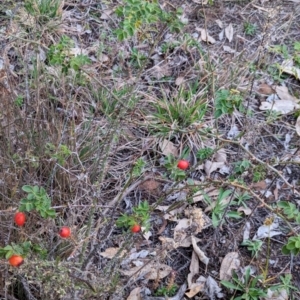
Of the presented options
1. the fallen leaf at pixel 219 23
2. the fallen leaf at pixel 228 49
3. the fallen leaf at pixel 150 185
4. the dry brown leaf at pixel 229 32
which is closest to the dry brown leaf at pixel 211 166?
the fallen leaf at pixel 150 185

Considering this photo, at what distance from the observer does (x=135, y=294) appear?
7.46 feet

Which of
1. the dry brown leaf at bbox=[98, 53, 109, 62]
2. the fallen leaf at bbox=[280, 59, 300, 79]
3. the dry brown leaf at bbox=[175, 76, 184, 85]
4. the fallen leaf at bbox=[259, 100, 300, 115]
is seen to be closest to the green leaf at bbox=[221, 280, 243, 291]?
the fallen leaf at bbox=[259, 100, 300, 115]

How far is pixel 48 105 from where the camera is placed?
8.77 ft

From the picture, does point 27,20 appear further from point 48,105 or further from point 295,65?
point 295,65

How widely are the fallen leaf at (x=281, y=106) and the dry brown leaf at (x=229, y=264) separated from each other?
1004 mm

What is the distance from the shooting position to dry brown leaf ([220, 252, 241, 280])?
2.36m

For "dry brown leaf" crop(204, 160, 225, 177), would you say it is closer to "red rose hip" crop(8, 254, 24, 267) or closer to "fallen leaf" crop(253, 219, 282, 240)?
"fallen leaf" crop(253, 219, 282, 240)

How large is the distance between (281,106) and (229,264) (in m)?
1.12

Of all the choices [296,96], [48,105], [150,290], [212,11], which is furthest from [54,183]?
[212,11]

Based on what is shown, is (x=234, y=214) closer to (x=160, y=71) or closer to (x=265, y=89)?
(x=265, y=89)

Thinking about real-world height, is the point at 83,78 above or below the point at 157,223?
above

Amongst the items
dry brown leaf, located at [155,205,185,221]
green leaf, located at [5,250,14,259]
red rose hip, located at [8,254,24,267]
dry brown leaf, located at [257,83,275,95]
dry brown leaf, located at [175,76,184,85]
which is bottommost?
dry brown leaf, located at [155,205,185,221]

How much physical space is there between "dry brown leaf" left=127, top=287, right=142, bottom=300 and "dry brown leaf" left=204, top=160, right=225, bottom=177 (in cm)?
74

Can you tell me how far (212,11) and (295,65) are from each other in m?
0.70
